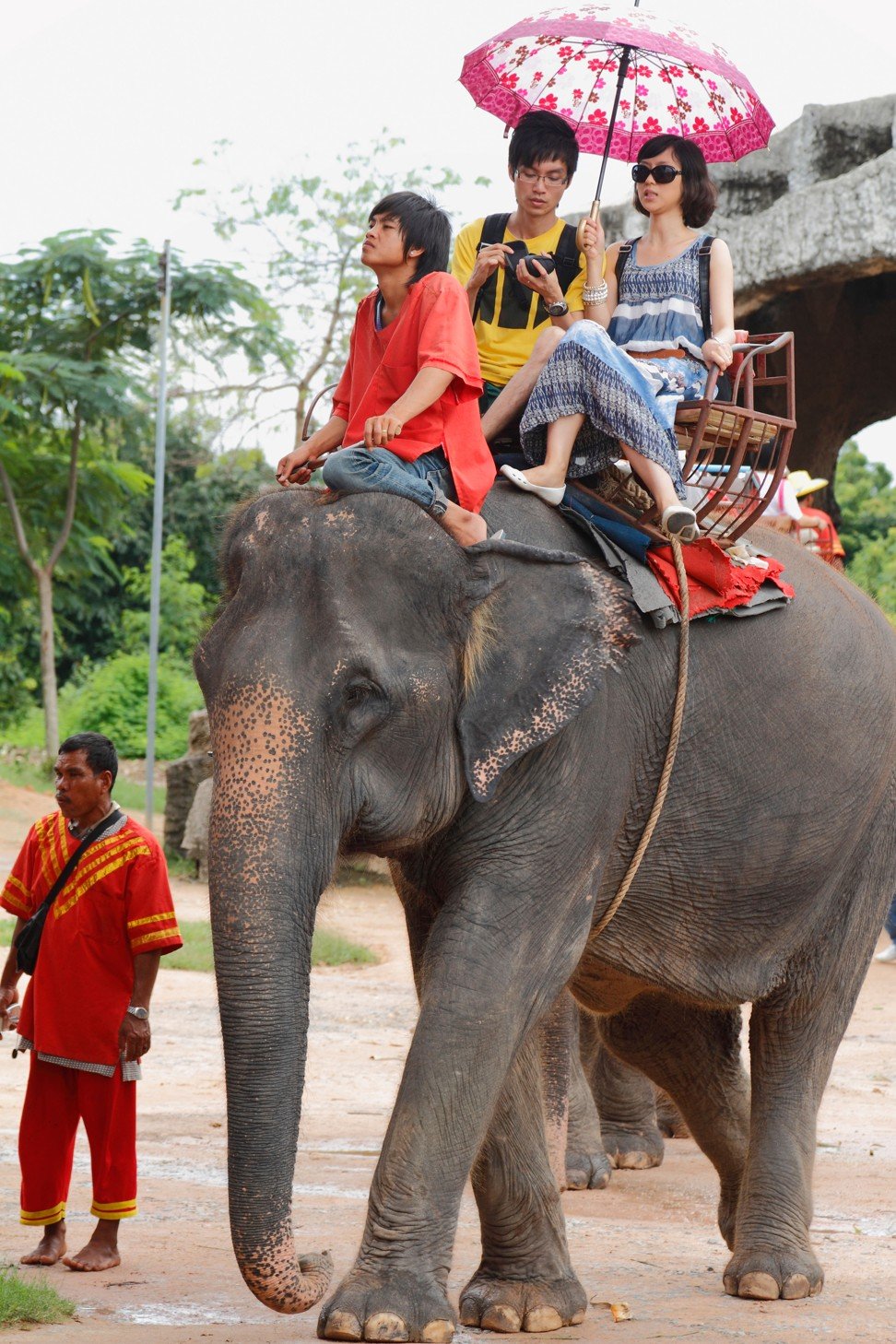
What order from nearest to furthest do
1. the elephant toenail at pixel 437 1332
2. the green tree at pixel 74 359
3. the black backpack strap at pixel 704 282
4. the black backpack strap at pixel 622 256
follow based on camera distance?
the elephant toenail at pixel 437 1332, the black backpack strap at pixel 704 282, the black backpack strap at pixel 622 256, the green tree at pixel 74 359

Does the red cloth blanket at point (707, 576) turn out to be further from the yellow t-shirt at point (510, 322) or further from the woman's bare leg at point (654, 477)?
the yellow t-shirt at point (510, 322)

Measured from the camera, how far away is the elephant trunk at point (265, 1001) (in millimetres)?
3018

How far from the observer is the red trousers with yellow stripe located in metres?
4.37

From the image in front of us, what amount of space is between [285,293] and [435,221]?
811 inches

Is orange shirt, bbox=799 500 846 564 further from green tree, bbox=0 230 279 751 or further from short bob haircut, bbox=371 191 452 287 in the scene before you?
green tree, bbox=0 230 279 751

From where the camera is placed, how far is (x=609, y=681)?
12.3 feet

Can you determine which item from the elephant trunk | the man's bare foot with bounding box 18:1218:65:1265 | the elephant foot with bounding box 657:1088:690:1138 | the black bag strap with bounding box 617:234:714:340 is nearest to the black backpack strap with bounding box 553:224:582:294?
the black bag strap with bounding box 617:234:714:340

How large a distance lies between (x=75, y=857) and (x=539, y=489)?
1552 millimetres

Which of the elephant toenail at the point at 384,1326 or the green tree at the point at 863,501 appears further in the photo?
the green tree at the point at 863,501

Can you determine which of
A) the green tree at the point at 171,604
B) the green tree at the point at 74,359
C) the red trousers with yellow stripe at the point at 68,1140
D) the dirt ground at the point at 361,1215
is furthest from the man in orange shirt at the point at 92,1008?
the green tree at the point at 171,604

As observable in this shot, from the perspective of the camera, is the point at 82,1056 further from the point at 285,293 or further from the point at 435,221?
the point at 285,293

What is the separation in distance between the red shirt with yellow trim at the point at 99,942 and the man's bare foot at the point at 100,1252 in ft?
1.31

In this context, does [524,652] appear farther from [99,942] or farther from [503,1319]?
[99,942]

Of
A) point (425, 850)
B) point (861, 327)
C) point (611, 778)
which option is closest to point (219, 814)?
point (425, 850)
